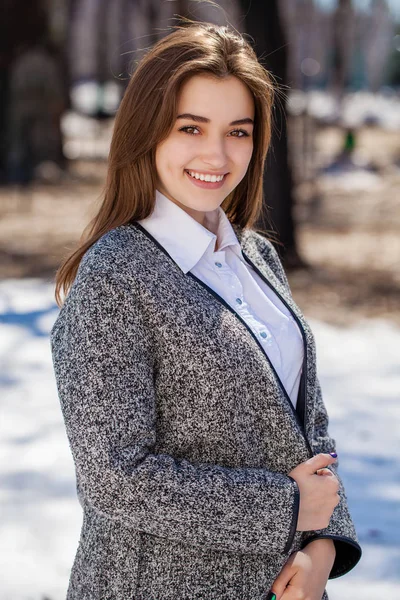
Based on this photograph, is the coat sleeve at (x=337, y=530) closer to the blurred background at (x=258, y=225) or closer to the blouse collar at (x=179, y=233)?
the blouse collar at (x=179, y=233)

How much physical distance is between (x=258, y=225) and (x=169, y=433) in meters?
5.17

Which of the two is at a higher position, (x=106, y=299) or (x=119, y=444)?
(x=106, y=299)

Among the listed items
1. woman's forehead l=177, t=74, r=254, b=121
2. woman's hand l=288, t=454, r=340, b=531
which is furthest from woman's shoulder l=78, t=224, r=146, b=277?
woman's hand l=288, t=454, r=340, b=531

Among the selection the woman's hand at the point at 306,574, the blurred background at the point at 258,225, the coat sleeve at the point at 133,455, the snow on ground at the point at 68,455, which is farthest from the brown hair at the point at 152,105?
the snow on ground at the point at 68,455

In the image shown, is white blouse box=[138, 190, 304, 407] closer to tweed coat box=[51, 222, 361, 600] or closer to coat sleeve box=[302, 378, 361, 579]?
tweed coat box=[51, 222, 361, 600]

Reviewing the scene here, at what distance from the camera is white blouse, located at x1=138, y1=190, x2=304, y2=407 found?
1.69 metres

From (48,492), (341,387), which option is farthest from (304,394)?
(341,387)

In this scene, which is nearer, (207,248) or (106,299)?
(106,299)

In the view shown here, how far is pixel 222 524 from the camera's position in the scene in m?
1.50

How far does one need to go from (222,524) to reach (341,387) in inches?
145

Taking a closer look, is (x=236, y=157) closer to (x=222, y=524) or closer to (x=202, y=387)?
(x=202, y=387)

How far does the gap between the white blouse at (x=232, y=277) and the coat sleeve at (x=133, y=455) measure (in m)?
0.21

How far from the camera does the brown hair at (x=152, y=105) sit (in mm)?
1661

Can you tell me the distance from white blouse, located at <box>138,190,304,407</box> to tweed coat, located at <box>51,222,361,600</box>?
40 millimetres
